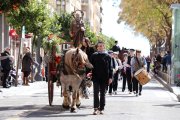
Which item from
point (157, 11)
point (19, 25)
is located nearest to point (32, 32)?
point (19, 25)

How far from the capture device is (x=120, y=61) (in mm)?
27938

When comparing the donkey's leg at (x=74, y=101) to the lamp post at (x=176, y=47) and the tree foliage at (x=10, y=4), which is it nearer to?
the tree foliage at (x=10, y=4)

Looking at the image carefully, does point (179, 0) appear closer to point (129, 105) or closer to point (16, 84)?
point (16, 84)

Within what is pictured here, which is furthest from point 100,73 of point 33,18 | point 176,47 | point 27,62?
point 33,18

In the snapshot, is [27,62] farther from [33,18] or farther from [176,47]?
[176,47]

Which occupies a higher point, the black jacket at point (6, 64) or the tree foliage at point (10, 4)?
the tree foliage at point (10, 4)

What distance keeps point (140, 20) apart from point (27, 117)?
55506 mm

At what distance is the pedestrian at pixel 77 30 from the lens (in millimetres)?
19031

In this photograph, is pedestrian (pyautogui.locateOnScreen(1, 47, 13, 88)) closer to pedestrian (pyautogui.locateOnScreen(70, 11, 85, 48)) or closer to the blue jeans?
pedestrian (pyautogui.locateOnScreen(70, 11, 85, 48))

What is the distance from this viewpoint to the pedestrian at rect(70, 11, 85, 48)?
Answer: 62.4 ft

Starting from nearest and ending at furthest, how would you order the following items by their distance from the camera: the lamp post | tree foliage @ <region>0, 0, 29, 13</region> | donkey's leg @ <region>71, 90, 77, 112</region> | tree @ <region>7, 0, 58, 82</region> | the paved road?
the paved road < donkey's leg @ <region>71, 90, 77, 112</region> < tree foliage @ <region>0, 0, 29, 13</region> < the lamp post < tree @ <region>7, 0, 58, 82</region>

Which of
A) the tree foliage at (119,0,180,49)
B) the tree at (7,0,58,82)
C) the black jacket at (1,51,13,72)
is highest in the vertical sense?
the tree foliage at (119,0,180,49)

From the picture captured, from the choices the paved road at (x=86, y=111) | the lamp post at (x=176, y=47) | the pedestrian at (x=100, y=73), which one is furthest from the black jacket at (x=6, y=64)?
the pedestrian at (x=100, y=73)

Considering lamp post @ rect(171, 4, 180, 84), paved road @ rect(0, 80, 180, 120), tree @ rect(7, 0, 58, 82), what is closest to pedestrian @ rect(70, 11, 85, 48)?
paved road @ rect(0, 80, 180, 120)
